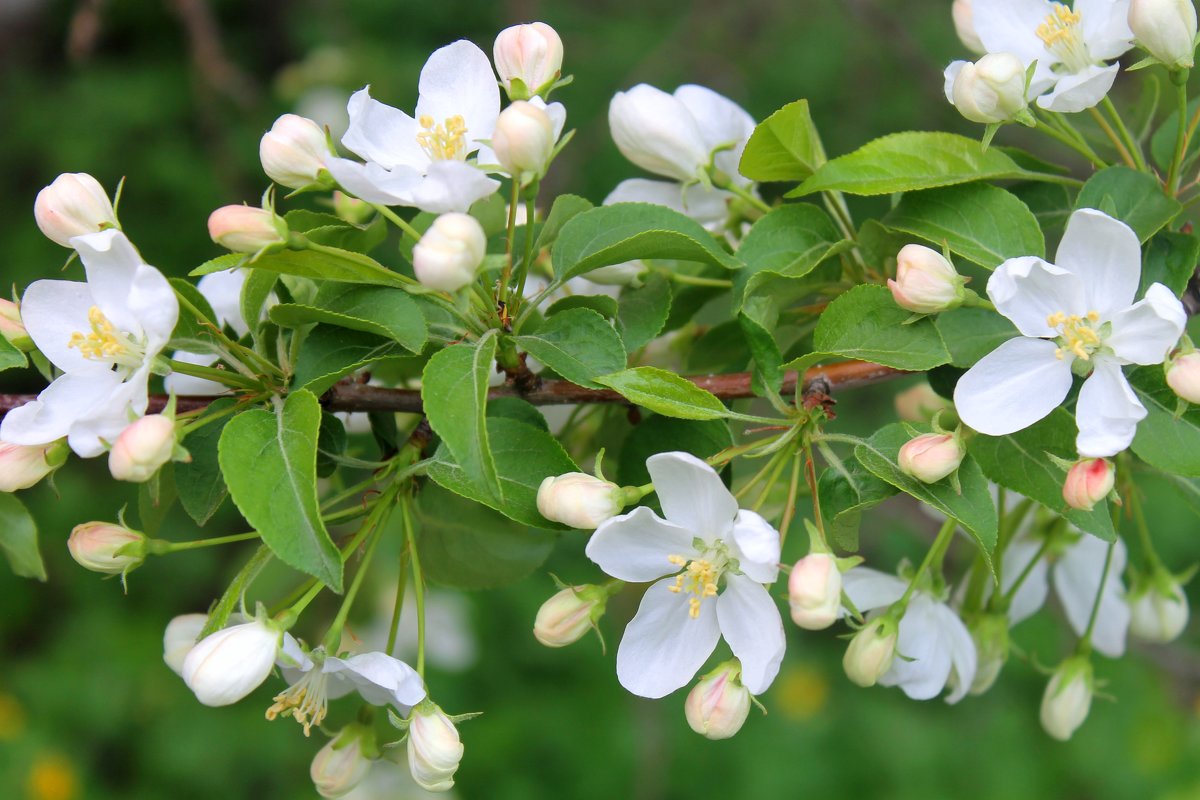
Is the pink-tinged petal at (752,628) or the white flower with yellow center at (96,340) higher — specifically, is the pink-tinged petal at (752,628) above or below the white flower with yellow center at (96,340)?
below

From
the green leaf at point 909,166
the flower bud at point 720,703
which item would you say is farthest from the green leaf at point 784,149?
the flower bud at point 720,703

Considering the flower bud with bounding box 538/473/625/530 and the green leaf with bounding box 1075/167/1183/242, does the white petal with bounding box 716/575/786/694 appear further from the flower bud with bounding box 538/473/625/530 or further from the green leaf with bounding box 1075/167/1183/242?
the green leaf with bounding box 1075/167/1183/242

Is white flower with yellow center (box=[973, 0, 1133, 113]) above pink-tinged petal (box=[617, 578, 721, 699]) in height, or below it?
above

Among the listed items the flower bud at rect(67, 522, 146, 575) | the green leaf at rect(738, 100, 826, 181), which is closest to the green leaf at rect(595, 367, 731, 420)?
the green leaf at rect(738, 100, 826, 181)

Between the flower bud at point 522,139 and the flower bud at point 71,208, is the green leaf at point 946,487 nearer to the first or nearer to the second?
the flower bud at point 522,139

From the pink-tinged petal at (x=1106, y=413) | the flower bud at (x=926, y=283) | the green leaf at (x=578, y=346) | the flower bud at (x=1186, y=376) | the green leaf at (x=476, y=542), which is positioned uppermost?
the flower bud at (x=926, y=283)

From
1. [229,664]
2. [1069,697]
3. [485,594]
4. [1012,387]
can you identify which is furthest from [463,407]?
[485,594]

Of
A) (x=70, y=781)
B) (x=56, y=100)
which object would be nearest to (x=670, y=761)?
(x=70, y=781)
